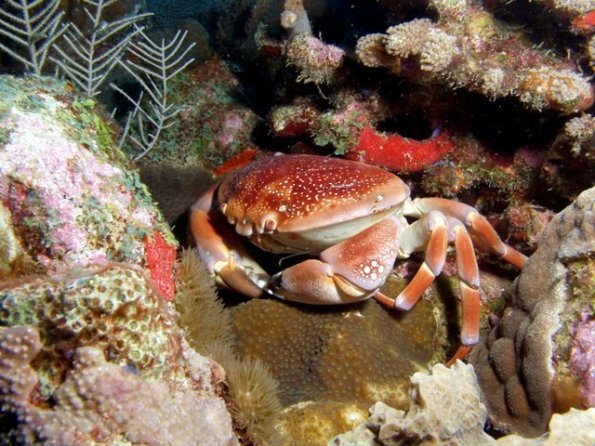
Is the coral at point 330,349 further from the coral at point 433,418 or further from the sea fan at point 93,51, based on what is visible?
the sea fan at point 93,51

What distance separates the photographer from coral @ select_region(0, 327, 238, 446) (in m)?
1.59

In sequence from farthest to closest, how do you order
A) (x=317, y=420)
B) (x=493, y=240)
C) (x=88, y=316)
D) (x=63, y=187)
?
1. (x=493, y=240)
2. (x=317, y=420)
3. (x=63, y=187)
4. (x=88, y=316)

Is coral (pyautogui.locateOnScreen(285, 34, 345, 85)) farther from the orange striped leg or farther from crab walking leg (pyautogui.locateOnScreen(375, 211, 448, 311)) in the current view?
the orange striped leg

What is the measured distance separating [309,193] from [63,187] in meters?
1.70

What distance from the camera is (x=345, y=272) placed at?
332 cm

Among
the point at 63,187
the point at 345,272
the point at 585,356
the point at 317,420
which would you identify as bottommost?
the point at 317,420

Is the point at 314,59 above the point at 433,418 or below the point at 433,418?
above

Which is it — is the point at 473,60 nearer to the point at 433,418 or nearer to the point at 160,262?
the point at 433,418

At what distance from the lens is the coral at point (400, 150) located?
437cm

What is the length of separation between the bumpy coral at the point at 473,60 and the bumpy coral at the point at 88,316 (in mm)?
2946

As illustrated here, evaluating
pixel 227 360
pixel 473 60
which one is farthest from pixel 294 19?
pixel 227 360

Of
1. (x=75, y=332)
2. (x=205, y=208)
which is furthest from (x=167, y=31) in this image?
(x=75, y=332)

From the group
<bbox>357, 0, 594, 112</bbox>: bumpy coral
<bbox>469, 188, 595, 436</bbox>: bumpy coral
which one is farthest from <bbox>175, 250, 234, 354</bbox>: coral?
<bbox>357, 0, 594, 112</bbox>: bumpy coral

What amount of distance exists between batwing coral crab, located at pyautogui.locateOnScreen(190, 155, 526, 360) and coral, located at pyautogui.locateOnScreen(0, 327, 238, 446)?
163 centimetres
